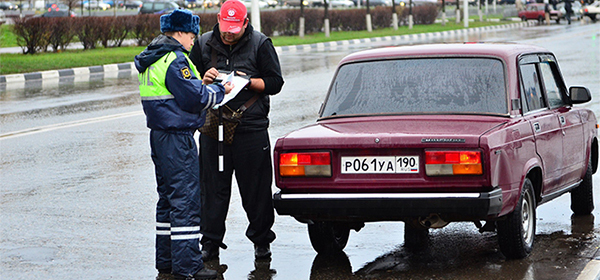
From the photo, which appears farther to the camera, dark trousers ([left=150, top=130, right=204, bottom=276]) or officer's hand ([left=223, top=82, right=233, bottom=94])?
officer's hand ([left=223, top=82, right=233, bottom=94])

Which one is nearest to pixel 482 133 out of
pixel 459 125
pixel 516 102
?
pixel 459 125

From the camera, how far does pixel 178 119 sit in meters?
5.08

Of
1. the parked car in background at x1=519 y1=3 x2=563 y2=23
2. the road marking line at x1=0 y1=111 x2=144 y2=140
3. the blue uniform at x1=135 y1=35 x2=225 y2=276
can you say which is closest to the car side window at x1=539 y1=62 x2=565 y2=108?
the blue uniform at x1=135 y1=35 x2=225 y2=276

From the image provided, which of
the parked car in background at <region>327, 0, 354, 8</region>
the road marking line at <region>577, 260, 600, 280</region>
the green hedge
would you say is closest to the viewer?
the road marking line at <region>577, 260, 600, 280</region>

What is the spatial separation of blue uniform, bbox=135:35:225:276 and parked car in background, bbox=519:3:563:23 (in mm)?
53437

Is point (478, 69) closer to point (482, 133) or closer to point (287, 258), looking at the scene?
point (482, 133)

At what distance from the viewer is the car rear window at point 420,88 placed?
222 inches

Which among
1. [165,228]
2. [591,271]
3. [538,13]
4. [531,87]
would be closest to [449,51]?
[531,87]

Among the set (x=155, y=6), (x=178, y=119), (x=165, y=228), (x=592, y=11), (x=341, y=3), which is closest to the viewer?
(x=178, y=119)

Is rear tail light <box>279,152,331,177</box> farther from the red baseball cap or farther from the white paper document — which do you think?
the red baseball cap

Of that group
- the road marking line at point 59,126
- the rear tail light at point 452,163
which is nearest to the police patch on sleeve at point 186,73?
the rear tail light at point 452,163

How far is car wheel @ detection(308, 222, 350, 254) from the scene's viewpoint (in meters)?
5.65

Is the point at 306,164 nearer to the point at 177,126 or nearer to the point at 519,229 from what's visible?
the point at 177,126

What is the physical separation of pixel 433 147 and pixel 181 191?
146 cm
